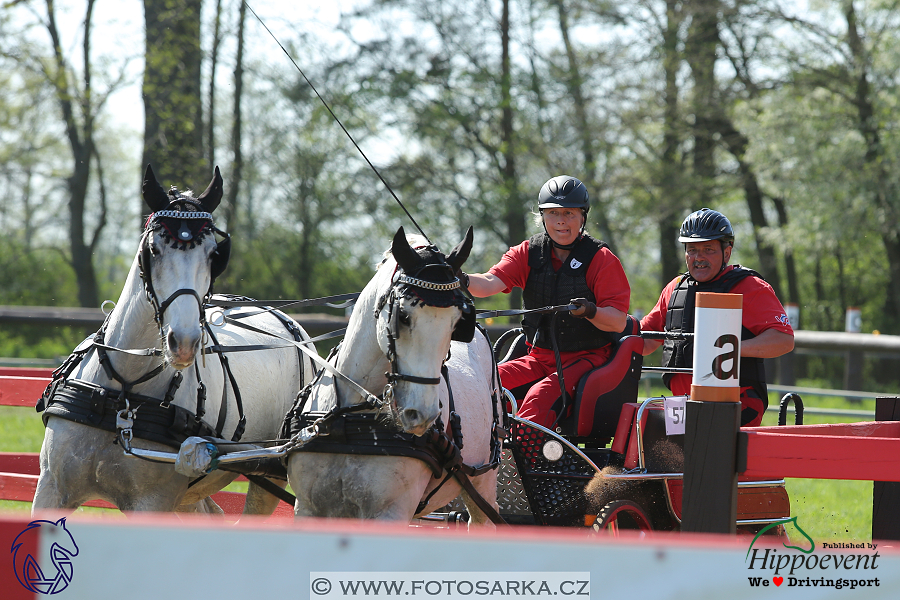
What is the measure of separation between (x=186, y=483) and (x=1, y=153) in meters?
19.8

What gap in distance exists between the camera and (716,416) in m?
2.35

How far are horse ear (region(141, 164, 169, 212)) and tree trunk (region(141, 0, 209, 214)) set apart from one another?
25.4ft

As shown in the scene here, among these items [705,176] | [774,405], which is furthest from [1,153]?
[774,405]

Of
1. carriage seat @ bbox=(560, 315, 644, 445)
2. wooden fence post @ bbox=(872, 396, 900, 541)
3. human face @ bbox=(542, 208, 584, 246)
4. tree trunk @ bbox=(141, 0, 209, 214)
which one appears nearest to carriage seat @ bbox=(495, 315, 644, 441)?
carriage seat @ bbox=(560, 315, 644, 445)

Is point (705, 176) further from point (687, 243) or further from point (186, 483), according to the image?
point (186, 483)

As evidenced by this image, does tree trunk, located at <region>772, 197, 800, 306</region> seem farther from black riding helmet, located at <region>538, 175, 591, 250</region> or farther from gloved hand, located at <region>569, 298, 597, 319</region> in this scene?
gloved hand, located at <region>569, 298, 597, 319</region>

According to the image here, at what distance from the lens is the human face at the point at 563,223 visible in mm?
4336

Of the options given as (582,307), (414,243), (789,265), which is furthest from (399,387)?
(789,265)

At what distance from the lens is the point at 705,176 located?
16953 millimetres

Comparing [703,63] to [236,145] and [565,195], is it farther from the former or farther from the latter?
[565,195]

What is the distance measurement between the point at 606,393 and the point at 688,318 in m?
0.69

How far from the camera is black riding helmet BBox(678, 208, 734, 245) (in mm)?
4500

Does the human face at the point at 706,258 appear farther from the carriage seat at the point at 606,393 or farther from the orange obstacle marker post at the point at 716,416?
the orange obstacle marker post at the point at 716,416

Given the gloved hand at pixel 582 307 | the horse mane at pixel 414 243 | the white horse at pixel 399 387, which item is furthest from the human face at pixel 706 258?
the horse mane at pixel 414 243
